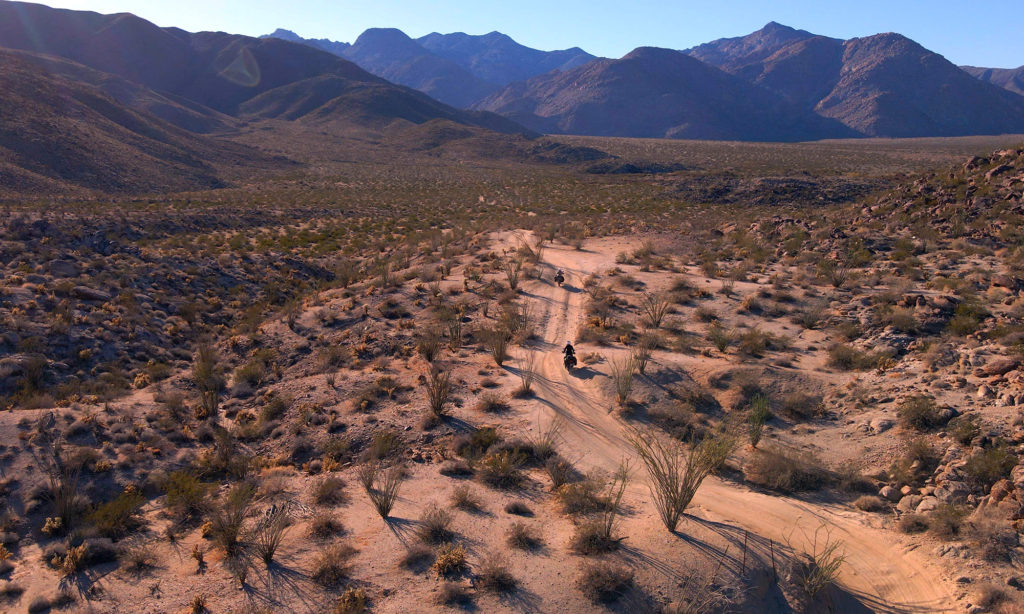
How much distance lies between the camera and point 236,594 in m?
6.58

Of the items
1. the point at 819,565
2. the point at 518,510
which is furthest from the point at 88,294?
the point at 819,565

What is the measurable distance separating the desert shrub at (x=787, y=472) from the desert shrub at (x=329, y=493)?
642 cm

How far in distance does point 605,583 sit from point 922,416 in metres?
6.73

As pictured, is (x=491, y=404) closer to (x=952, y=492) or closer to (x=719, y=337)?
(x=719, y=337)

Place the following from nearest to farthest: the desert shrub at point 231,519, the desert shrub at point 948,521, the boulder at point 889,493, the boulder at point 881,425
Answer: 1. the desert shrub at point 948,521
2. the desert shrub at point 231,519
3. the boulder at point 889,493
4. the boulder at point 881,425

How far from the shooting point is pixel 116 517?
797 cm

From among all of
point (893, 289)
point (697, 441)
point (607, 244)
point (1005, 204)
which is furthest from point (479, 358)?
point (1005, 204)

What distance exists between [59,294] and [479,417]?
1363 cm

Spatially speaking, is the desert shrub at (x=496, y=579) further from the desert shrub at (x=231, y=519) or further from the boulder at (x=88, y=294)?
the boulder at (x=88, y=294)

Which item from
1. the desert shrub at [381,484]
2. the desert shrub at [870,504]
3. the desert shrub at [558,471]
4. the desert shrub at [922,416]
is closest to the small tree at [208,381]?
the desert shrub at [381,484]

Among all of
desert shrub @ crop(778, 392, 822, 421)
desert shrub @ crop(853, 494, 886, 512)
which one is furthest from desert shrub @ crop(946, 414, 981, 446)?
desert shrub @ crop(778, 392, 822, 421)

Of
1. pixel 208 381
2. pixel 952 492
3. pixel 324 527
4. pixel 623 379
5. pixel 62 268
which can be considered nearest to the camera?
pixel 324 527

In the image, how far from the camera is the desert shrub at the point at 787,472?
8.74m

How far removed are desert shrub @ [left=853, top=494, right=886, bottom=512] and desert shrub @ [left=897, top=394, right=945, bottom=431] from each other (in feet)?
6.67
